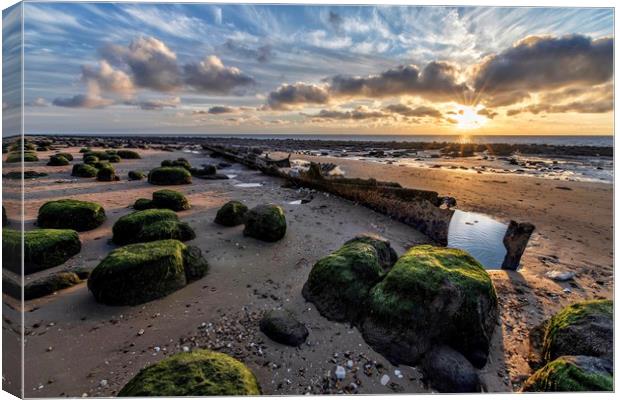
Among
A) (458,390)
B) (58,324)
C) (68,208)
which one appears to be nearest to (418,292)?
(458,390)

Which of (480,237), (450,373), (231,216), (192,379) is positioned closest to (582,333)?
(450,373)

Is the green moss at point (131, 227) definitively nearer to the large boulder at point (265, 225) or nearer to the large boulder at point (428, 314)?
the large boulder at point (265, 225)

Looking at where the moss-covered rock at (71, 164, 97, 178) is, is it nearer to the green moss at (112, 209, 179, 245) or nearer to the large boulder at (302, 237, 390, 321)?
the green moss at (112, 209, 179, 245)

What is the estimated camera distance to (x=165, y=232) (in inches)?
238

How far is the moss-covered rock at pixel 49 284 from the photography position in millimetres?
4250

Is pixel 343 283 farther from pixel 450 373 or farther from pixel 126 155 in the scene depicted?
pixel 126 155

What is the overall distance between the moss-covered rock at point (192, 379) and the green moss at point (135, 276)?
1.74 meters

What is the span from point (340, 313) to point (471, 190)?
40.4 feet

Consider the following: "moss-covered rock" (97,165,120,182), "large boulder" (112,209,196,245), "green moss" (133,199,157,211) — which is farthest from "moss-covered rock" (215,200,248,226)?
"moss-covered rock" (97,165,120,182)

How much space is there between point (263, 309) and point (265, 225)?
8.25ft

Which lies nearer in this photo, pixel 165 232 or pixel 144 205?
pixel 165 232

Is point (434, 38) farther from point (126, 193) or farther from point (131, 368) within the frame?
point (126, 193)

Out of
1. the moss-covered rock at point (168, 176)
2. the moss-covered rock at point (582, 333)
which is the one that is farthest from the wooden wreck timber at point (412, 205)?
the moss-covered rock at point (168, 176)

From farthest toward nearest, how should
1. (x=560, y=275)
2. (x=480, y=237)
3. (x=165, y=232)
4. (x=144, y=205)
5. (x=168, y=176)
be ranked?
(x=168, y=176) < (x=144, y=205) < (x=480, y=237) < (x=165, y=232) < (x=560, y=275)
